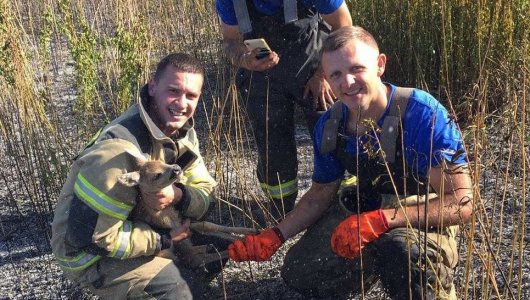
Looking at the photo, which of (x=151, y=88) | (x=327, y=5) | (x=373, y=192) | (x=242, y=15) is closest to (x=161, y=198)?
(x=151, y=88)

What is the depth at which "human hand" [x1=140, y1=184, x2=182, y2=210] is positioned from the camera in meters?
2.65

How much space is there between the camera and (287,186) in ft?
11.8

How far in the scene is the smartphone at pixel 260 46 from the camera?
319cm

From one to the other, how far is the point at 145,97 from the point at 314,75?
38.2 inches

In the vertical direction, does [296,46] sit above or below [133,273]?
above

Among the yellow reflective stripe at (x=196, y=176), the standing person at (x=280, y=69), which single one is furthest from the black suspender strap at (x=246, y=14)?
the yellow reflective stripe at (x=196, y=176)

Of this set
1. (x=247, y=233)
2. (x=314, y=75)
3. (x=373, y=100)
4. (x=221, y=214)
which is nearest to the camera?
(x=373, y=100)

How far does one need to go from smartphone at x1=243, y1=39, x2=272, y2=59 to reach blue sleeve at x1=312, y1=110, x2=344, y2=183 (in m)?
0.48

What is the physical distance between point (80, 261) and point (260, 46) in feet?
4.14

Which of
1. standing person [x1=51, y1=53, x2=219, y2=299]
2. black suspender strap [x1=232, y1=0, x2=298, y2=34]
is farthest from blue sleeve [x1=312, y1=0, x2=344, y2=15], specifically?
standing person [x1=51, y1=53, x2=219, y2=299]

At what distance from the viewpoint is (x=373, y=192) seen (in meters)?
2.88

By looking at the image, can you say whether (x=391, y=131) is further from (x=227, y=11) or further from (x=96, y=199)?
(x=227, y=11)

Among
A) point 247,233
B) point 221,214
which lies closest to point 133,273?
point 247,233

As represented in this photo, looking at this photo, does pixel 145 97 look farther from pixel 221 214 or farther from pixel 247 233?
pixel 221 214
